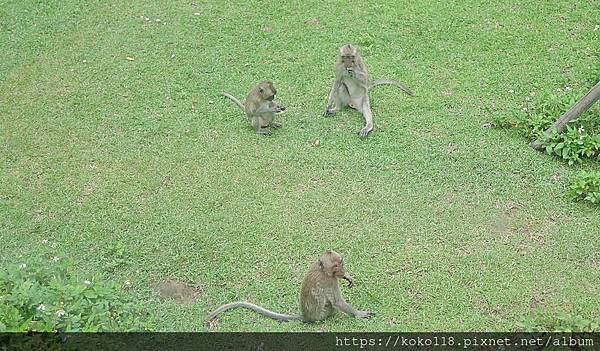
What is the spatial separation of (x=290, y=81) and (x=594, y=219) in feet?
14.1

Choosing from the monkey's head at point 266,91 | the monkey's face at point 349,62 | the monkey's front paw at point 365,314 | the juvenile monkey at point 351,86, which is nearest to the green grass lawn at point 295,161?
the monkey's front paw at point 365,314

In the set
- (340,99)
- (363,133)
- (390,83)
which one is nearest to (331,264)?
(363,133)

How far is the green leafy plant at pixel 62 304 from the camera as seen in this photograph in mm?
5715

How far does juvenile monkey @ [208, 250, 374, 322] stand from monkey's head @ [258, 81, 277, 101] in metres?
3.00

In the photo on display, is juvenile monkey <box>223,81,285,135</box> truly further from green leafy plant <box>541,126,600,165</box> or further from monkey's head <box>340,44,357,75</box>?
green leafy plant <box>541,126,600,165</box>

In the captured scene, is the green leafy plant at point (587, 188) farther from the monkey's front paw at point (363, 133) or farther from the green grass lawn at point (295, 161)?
the monkey's front paw at point (363, 133)

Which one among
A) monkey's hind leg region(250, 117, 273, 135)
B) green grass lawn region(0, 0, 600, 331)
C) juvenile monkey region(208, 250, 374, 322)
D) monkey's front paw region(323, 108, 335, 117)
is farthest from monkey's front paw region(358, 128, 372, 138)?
juvenile monkey region(208, 250, 374, 322)

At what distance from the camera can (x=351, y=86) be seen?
8.93 m

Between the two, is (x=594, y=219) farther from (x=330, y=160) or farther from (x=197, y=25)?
(x=197, y=25)

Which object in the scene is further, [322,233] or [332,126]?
[332,126]

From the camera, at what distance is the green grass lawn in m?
6.67

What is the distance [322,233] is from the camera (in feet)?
23.8

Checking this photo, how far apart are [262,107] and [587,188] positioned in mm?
3694

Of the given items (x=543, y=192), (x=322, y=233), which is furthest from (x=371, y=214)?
(x=543, y=192)
